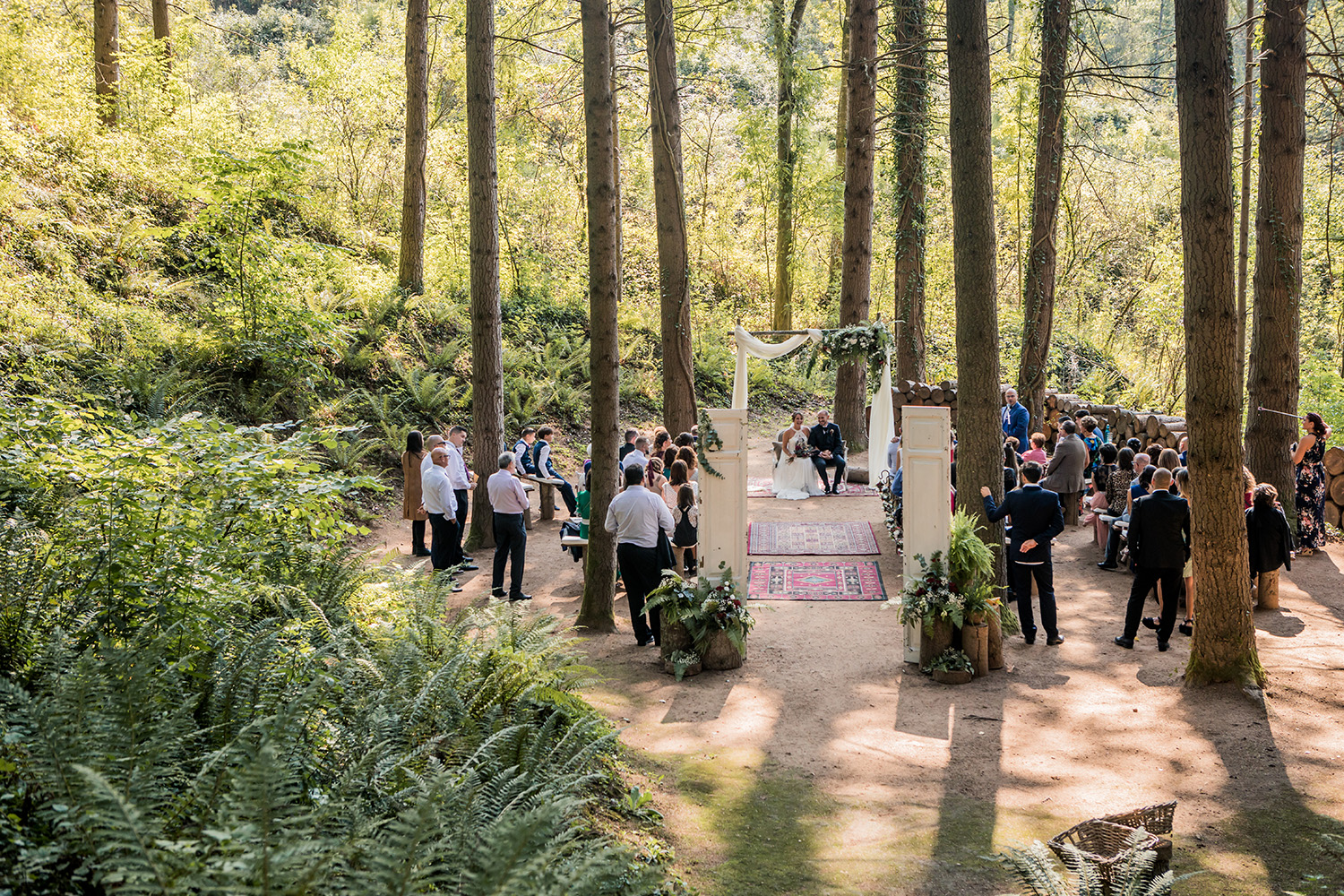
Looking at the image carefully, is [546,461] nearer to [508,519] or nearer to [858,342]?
[508,519]

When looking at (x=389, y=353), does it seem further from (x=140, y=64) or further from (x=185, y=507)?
(x=185, y=507)

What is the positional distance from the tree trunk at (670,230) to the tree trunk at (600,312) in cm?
261

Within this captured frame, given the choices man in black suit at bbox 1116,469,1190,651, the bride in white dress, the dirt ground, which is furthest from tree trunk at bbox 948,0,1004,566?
the bride in white dress

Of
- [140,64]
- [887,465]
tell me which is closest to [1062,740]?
[887,465]

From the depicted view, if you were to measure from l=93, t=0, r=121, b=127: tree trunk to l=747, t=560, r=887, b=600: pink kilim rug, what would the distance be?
13716mm

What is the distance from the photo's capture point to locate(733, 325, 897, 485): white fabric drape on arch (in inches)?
585

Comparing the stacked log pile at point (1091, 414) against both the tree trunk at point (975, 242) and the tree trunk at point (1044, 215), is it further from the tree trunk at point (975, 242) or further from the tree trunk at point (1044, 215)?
the tree trunk at point (975, 242)

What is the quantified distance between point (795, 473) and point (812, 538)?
3.40 meters

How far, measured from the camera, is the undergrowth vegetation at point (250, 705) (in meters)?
2.67

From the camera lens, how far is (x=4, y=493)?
16.5ft

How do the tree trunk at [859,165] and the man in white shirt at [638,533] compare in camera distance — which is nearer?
the man in white shirt at [638,533]


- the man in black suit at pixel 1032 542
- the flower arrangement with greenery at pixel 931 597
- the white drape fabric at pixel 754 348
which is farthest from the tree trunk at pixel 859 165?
the flower arrangement with greenery at pixel 931 597

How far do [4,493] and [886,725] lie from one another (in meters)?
6.05

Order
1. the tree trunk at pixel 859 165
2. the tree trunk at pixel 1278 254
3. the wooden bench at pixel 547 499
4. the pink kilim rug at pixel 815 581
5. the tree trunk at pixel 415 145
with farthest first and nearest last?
the tree trunk at pixel 415 145
the tree trunk at pixel 859 165
the wooden bench at pixel 547 499
the pink kilim rug at pixel 815 581
the tree trunk at pixel 1278 254
